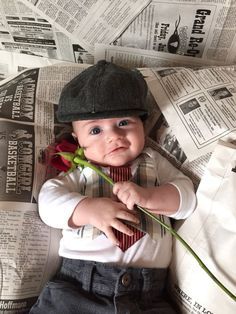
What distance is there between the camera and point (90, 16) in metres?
1.04

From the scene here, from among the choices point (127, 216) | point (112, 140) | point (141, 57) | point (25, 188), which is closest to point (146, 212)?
point (127, 216)

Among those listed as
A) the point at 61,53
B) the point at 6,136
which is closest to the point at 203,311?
the point at 6,136

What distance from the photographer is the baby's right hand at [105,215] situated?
711 millimetres

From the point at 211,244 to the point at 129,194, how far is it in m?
0.18

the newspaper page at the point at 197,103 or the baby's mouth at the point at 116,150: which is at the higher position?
the newspaper page at the point at 197,103

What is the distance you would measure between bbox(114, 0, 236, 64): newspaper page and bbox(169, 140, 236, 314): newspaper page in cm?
37

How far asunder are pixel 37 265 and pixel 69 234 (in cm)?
9

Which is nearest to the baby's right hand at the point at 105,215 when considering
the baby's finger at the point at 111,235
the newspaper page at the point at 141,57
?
the baby's finger at the point at 111,235

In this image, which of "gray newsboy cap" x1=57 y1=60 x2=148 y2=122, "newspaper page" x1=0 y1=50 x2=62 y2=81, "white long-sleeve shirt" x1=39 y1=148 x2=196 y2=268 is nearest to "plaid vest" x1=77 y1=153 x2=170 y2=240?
"white long-sleeve shirt" x1=39 y1=148 x2=196 y2=268

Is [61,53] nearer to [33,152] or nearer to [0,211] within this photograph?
[33,152]

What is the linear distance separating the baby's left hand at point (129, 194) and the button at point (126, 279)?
13cm

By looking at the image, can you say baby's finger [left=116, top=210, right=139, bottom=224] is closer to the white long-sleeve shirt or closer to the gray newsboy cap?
the white long-sleeve shirt

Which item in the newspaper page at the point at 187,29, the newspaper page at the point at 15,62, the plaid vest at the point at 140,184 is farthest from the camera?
the newspaper page at the point at 15,62

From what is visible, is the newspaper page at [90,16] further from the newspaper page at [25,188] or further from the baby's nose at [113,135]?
the baby's nose at [113,135]
